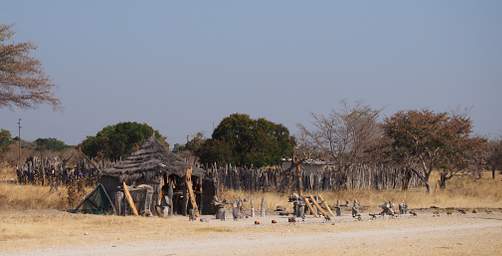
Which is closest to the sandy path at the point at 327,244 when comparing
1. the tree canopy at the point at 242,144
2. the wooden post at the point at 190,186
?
the wooden post at the point at 190,186

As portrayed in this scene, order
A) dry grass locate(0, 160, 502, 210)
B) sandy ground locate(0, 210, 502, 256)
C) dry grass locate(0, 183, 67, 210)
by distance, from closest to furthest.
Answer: sandy ground locate(0, 210, 502, 256), dry grass locate(0, 183, 67, 210), dry grass locate(0, 160, 502, 210)

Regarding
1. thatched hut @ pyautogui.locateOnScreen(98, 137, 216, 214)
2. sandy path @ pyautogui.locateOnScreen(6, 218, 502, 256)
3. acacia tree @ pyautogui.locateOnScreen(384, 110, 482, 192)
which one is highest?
acacia tree @ pyautogui.locateOnScreen(384, 110, 482, 192)

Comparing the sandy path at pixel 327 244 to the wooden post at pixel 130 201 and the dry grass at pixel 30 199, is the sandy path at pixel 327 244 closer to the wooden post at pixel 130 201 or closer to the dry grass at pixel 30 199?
the wooden post at pixel 130 201

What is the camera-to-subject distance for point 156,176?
25656 millimetres

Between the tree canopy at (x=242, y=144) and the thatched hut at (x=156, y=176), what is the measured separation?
58.2 feet

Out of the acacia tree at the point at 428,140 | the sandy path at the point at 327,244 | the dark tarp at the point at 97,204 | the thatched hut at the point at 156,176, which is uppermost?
the acacia tree at the point at 428,140

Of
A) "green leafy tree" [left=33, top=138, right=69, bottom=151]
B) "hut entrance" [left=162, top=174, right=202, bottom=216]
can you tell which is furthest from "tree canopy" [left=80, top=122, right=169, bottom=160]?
"green leafy tree" [left=33, top=138, right=69, bottom=151]

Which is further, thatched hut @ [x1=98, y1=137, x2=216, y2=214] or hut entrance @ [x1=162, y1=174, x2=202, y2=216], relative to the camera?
hut entrance @ [x1=162, y1=174, x2=202, y2=216]

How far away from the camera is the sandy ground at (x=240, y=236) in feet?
54.0

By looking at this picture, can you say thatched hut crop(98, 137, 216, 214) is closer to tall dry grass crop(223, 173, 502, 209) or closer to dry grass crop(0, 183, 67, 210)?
dry grass crop(0, 183, 67, 210)

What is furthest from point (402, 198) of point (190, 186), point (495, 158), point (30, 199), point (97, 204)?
point (495, 158)

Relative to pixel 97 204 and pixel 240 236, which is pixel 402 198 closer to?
pixel 97 204

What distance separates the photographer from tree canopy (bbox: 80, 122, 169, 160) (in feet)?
169

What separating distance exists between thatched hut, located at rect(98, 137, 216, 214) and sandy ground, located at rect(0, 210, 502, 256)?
1.79m
